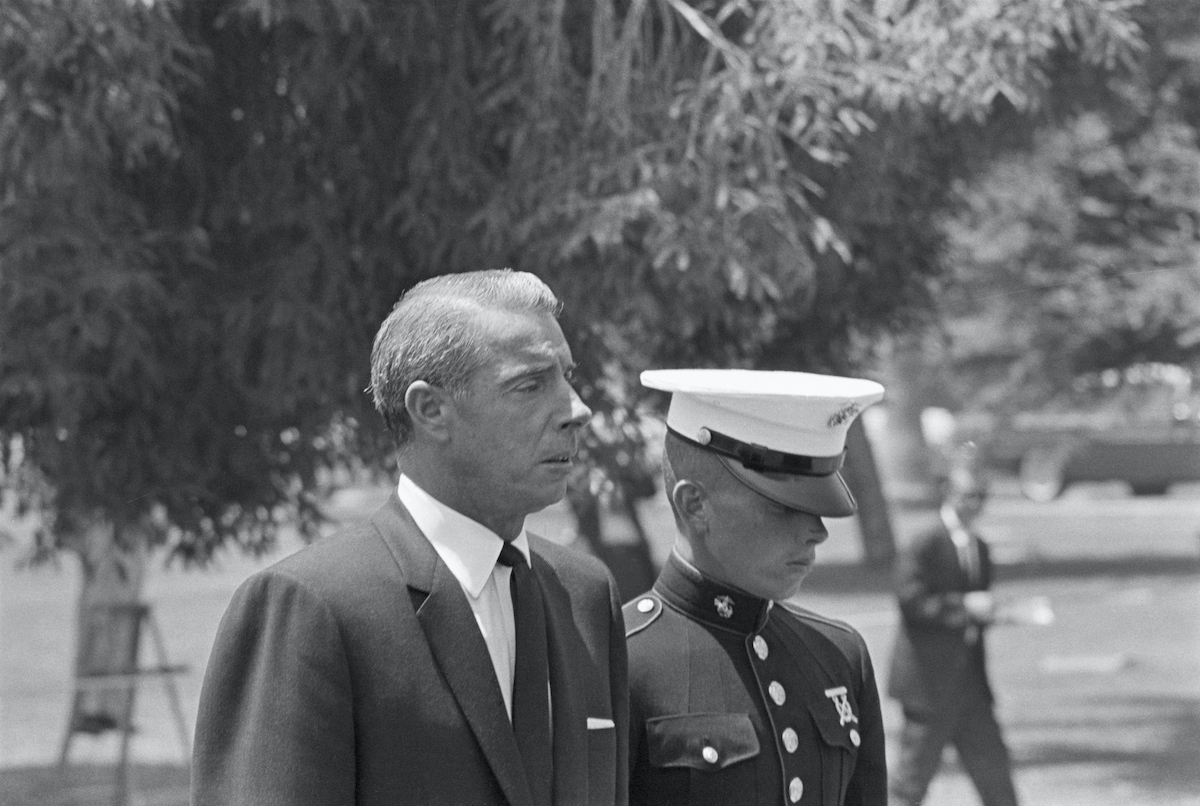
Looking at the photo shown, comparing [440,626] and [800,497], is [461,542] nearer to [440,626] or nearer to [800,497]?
[440,626]

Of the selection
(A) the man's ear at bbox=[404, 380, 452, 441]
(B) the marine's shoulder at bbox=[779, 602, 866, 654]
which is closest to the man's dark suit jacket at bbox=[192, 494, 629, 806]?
(A) the man's ear at bbox=[404, 380, 452, 441]

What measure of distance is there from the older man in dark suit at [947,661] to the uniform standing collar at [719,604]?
4149mm

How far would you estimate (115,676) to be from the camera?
27.3ft

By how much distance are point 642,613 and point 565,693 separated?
0.75m

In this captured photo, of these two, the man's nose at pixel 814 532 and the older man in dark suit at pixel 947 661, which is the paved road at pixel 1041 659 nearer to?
the older man in dark suit at pixel 947 661

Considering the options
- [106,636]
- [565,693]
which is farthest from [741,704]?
[106,636]

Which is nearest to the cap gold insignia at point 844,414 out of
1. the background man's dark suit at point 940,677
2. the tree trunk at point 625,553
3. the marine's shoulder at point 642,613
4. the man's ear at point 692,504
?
the man's ear at point 692,504

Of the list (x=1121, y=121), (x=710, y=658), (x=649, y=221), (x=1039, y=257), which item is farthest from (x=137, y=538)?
(x=1039, y=257)

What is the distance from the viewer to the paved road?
8.71 metres

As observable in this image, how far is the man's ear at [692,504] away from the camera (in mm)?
2842

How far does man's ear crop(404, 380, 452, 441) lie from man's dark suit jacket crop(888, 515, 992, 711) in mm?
5005

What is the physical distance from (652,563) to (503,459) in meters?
5.15

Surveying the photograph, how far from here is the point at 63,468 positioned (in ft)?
15.7

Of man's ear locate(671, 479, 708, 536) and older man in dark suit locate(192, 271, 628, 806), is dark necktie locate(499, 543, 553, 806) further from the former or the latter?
man's ear locate(671, 479, 708, 536)
